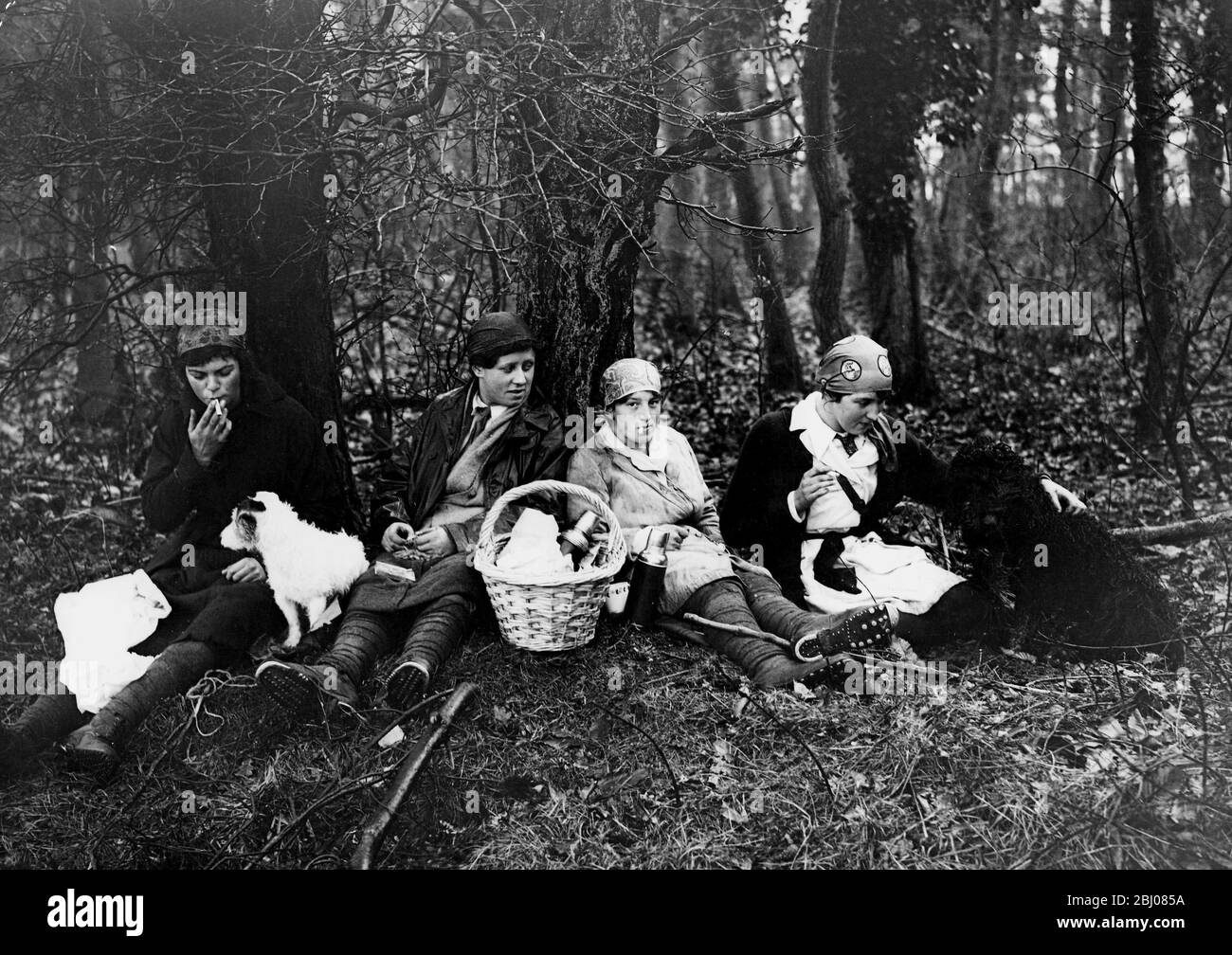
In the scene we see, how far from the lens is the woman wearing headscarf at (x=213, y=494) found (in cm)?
360

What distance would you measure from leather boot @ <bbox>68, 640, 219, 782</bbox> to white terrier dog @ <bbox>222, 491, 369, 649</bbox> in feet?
1.18

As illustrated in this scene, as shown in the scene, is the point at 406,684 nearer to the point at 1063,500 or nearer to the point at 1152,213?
the point at 1063,500

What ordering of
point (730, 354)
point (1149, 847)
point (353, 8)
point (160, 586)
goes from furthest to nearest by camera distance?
point (730, 354)
point (353, 8)
point (160, 586)
point (1149, 847)

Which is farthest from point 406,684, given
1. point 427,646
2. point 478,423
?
point 478,423

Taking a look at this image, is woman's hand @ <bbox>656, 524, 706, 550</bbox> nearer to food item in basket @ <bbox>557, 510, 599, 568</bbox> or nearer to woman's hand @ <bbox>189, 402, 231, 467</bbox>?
food item in basket @ <bbox>557, 510, 599, 568</bbox>

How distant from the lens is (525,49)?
3.99m

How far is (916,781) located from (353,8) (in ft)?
13.2

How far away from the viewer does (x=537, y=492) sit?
3.95m

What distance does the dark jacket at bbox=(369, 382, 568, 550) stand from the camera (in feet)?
13.4

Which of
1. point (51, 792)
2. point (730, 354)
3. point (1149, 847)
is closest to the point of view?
point (1149, 847)

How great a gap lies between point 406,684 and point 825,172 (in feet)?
14.5

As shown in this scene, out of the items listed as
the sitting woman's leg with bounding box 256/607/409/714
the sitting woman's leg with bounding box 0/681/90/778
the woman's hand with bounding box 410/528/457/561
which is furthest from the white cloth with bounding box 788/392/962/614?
the sitting woman's leg with bounding box 0/681/90/778
